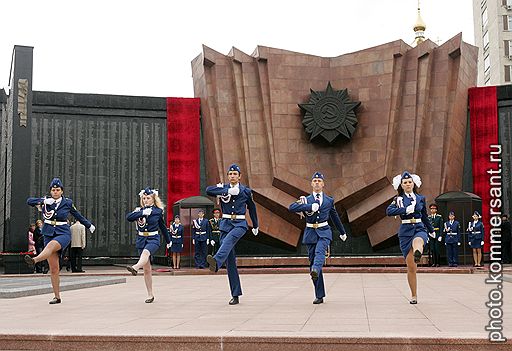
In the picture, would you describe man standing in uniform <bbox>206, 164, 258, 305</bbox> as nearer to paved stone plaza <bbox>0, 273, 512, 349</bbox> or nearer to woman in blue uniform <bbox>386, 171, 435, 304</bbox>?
paved stone plaza <bbox>0, 273, 512, 349</bbox>

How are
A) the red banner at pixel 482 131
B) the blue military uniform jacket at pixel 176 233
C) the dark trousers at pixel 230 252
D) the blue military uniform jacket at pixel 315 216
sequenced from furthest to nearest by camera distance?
the red banner at pixel 482 131
the blue military uniform jacket at pixel 176 233
the blue military uniform jacket at pixel 315 216
the dark trousers at pixel 230 252

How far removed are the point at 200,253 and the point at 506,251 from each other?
29.9ft

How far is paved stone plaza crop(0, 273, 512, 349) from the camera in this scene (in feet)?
18.0

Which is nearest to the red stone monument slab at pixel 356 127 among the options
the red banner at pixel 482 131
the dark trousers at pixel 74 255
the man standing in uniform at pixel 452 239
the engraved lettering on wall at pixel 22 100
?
the red banner at pixel 482 131

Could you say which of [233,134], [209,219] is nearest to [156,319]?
[209,219]

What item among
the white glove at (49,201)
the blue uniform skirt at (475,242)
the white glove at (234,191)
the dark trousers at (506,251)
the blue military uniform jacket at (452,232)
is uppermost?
the white glove at (234,191)

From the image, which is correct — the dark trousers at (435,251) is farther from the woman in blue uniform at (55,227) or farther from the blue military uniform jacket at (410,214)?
the woman in blue uniform at (55,227)

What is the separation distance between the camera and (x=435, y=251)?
1789 centimetres

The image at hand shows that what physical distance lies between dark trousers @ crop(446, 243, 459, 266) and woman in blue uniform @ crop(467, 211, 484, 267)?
403 mm

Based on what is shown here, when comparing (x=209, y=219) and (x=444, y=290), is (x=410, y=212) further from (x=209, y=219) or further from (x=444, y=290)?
(x=209, y=219)

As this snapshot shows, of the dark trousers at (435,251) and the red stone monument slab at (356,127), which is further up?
the red stone monument slab at (356,127)

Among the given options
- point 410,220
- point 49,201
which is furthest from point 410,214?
point 49,201

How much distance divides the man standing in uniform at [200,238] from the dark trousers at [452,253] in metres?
6.30

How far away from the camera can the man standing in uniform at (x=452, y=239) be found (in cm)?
1716
